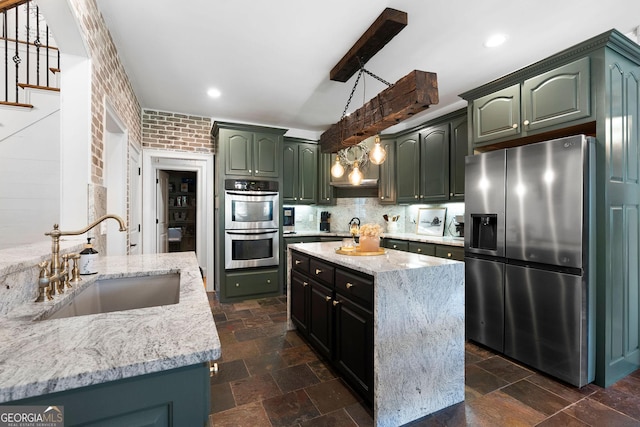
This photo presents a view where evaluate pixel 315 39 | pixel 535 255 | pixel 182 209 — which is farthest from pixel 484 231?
pixel 182 209

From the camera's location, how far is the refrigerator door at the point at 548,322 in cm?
208

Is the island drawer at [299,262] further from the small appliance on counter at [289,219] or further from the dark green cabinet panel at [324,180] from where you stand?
the dark green cabinet panel at [324,180]

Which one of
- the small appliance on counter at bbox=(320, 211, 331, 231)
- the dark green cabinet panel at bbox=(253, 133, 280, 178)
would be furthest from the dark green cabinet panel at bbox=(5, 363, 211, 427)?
the small appliance on counter at bbox=(320, 211, 331, 231)

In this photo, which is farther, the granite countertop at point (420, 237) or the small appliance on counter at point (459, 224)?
the small appliance on counter at point (459, 224)

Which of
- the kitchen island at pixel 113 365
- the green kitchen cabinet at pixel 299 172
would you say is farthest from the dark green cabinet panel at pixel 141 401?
the green kitchen cabinet at pixel 299 172

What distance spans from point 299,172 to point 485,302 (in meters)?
3.24

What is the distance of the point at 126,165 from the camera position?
3.14 m

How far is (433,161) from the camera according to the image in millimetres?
3920

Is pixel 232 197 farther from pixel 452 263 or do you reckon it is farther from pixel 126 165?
pixel 452 263

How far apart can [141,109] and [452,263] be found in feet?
14.1

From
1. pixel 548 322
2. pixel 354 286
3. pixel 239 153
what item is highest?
pixel 239 153

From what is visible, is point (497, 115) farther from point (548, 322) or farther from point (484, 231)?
point (548, 322)

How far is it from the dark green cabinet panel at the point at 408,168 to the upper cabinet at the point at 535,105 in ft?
4.10

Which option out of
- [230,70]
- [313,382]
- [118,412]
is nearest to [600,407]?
[313,382]
